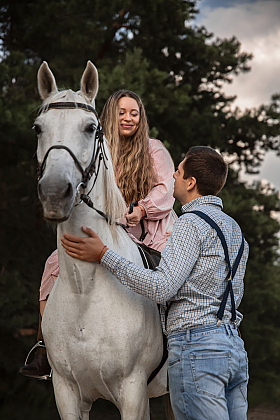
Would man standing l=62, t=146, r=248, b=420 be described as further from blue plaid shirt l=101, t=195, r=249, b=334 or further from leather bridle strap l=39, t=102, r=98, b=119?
leather bridle strap l=39, t=102, r=98, b=119

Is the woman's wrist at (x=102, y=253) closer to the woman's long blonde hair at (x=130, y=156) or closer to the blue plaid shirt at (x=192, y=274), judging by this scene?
the blue plaid shirt at (x=192, y=274)

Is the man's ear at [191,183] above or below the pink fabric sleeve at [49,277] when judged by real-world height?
above

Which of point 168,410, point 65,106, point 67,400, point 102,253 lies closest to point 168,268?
point 102,253

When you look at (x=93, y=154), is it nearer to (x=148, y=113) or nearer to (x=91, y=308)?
(x=91, y=308)

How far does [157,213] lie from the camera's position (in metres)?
3.45

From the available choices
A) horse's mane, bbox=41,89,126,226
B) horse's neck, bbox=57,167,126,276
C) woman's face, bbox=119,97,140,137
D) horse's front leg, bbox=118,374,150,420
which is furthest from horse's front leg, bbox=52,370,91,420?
woman's face, bbox=119,97,140,137

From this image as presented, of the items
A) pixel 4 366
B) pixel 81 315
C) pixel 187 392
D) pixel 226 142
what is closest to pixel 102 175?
pixel 81 315

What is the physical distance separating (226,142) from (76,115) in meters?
9.61

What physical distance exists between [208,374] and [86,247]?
32.6 inches

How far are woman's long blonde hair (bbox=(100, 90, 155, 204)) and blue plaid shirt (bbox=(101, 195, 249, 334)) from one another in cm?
123

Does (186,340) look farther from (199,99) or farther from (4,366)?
(199,99)

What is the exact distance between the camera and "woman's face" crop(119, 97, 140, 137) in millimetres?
3625

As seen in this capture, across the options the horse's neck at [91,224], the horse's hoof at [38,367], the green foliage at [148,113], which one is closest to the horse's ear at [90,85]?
the horse's neck at [91,224]

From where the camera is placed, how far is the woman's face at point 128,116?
3.62 m
